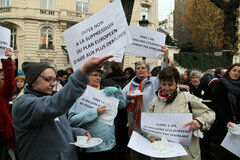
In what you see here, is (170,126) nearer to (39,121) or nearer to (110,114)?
(110,114)

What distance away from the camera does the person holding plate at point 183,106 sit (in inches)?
85.4

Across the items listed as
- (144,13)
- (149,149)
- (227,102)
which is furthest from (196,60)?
(149,149)

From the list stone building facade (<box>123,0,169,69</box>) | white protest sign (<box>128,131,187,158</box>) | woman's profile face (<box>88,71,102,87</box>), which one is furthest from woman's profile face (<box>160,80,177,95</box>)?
stone building facade (<box>123,0,169,69</box>)

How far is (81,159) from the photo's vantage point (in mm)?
2631

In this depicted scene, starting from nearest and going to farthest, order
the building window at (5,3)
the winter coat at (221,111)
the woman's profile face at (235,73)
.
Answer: the winter coat at (221,111)
the woman's profile face at (235,73)
the building window at (5,3)

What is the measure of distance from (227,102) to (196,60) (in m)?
23.2

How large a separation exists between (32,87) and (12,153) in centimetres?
67

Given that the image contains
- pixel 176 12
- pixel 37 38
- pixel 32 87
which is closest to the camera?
pixel 32 87

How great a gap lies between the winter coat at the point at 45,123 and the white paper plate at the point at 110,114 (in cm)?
66

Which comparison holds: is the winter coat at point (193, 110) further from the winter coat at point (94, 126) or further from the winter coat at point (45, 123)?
the winter coat at point (45, 123)

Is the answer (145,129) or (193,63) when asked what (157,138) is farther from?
(193,63)

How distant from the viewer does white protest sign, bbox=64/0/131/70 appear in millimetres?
2064

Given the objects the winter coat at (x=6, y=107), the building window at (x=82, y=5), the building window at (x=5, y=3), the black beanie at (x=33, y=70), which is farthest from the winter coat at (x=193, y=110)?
the building window at (x=5, y=3)

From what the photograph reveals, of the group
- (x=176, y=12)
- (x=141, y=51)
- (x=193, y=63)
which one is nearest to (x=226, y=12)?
(x=141, y=51)
